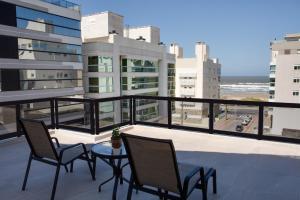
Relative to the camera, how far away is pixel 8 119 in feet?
18.4

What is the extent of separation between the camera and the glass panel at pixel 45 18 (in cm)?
2482

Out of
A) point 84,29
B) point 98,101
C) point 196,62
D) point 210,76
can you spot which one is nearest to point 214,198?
point 98,101

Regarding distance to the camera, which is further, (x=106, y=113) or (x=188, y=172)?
(x=106, y=113)

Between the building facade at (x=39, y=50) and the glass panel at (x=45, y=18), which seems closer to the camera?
the building facade at (x=39, y=50)

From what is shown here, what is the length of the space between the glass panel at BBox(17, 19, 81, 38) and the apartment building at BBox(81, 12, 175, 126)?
245cm

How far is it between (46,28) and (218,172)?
27843 millimetres

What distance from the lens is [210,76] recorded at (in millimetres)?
57281

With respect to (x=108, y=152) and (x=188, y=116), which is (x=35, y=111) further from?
(x=108, y=152)

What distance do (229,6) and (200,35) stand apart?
4077 centimetres

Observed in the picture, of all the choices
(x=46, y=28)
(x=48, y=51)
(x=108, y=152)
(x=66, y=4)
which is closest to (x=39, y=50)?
(x=48, y=51)

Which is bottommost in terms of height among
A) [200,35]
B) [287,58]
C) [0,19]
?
[287,58]

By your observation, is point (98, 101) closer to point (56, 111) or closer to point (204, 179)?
point (56, 111)

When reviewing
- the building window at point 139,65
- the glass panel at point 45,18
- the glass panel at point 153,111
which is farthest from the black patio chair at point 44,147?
the building window at point 139,65

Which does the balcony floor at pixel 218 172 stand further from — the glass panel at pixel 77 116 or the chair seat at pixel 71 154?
the glass panel at pixel 77 116
